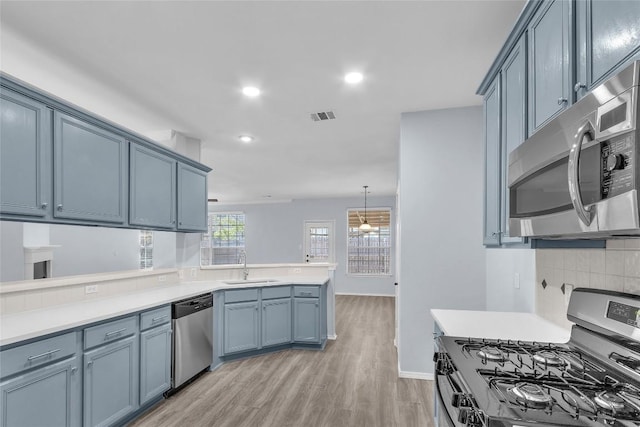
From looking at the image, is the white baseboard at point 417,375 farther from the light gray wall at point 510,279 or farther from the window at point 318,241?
the window at point 318,241

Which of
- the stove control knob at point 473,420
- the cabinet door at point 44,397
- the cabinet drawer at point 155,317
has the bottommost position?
the cabinet door at point 44,397

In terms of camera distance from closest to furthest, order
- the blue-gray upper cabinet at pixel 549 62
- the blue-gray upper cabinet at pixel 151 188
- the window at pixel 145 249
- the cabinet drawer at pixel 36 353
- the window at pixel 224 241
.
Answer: the blue-gray upper cabinet at pixel 549 62, the cabinet drawer at pixel 36 353, the blue-gray upper cabinet at pixel 151 188, the window at pixel 145 249, the window at pixel 224 241

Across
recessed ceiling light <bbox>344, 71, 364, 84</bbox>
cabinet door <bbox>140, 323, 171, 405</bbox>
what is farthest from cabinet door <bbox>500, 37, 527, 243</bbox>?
cabinet door <bbox>140, 323, 171, 405</bbox>

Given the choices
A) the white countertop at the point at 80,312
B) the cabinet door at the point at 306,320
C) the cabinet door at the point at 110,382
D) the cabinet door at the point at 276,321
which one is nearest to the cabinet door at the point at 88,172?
the white countertop at the point at 80,312

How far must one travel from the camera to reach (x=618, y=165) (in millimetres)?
857

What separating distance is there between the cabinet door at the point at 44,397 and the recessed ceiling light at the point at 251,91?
2.30 meters

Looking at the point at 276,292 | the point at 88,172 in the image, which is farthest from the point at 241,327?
the point at 88,172

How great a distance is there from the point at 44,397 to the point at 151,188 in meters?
1.90

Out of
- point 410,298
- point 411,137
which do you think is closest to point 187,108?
point 411,137

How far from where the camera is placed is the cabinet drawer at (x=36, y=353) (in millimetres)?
1754

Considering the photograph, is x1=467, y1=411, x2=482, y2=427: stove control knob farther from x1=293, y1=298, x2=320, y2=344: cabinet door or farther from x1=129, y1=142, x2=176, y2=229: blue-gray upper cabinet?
x1=293, y1=298, x2=320, y2=344: cabinet door

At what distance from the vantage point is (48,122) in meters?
2.28

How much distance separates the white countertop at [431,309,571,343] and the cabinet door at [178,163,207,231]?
284 cm

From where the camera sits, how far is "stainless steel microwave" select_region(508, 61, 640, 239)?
0.82 m
